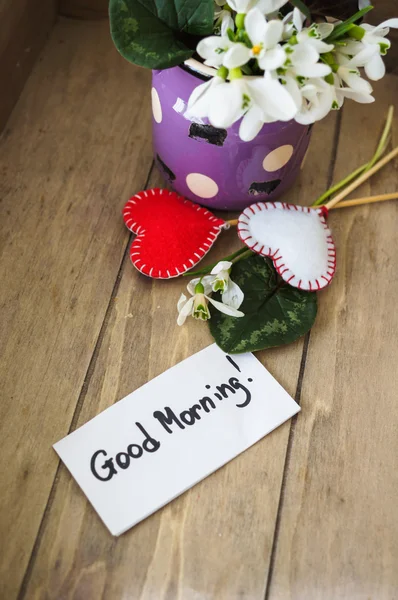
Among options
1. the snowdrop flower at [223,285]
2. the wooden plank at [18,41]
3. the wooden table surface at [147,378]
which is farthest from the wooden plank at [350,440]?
the wooden plank at [18,41]

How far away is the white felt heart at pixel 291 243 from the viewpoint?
2.11 ft

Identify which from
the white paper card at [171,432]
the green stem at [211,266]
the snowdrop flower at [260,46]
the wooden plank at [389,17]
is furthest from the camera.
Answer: the wooden plank at [389,17]

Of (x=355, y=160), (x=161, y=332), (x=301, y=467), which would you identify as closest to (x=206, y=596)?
(x=301, y=467)

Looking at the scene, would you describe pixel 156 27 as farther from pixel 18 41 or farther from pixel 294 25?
pixel 18 41

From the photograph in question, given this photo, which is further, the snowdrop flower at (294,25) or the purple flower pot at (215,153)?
the purple flower pot at (215,153)

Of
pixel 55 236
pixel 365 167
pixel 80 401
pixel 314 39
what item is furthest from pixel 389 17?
pixel 80 401

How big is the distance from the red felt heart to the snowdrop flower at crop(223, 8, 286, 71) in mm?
245

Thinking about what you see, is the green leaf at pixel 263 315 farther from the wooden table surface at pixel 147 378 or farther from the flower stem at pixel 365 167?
the flower stem at pixel 365 167

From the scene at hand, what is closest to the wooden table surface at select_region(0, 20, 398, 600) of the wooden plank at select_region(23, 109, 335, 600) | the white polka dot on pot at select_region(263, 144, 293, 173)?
the wooden plank at select_region(23, 109, 335, 600)

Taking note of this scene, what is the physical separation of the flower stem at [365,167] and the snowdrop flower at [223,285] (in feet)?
0.62

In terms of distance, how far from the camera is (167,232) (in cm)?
68

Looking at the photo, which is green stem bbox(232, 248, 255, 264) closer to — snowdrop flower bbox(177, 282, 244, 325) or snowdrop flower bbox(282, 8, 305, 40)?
snowdrop flower bbox(177, 282, 244, 325)

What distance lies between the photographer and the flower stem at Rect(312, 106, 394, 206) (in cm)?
75

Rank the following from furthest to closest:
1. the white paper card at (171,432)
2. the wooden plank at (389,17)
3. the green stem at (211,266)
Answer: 1. the wooden plank at (389,17)
2. the green stem at (211,266)
3. the white paper card at (171,432)
